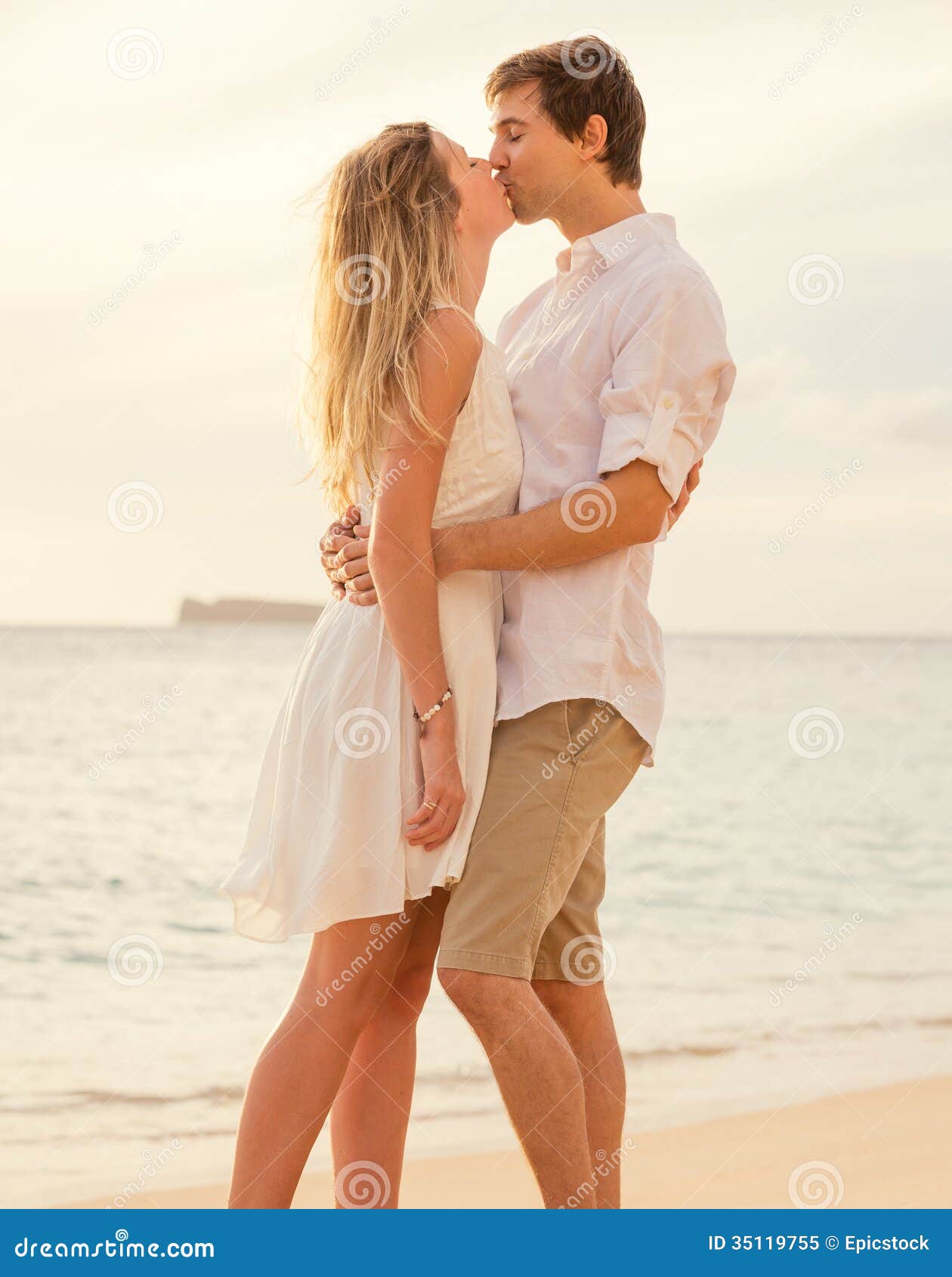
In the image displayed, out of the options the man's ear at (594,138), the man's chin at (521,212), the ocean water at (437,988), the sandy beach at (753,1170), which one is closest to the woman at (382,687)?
the man's chin at (521,212)

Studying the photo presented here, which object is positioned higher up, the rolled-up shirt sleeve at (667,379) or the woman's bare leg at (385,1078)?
the rolled-up shirt sleeve at (667,379)

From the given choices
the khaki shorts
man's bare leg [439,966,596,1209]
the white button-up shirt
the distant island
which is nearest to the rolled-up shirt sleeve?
the white button-up shirt

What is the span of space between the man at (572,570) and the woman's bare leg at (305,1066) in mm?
179

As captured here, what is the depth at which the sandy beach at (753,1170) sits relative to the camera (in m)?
3.65

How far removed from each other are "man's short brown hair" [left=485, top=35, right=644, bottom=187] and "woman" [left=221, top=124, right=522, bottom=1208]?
0.75 feet

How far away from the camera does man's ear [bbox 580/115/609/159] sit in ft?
8.29

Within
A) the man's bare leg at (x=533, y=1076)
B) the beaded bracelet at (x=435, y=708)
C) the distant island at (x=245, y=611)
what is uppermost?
the distant island at (x=245, y=611)

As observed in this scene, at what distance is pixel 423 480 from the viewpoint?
7.50ft

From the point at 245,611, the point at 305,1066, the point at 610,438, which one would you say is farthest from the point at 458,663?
the point at 245,611

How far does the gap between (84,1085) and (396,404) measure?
138 inches

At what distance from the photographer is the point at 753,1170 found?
12.9 feet

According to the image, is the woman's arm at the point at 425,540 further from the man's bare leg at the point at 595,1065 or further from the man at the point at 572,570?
the man's bare leg at the point at 595,1065

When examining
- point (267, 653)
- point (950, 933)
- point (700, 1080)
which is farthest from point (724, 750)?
point (267, 653)

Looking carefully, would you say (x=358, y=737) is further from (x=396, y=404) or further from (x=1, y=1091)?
(x=1, y=1091)
